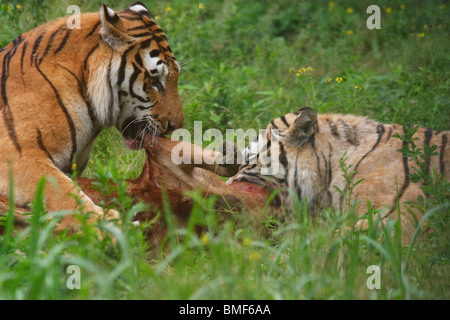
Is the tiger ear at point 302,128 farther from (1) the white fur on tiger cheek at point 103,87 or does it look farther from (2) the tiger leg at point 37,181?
(2) the tiger leg at point 37,181

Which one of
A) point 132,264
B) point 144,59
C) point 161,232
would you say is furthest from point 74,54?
point 132,264

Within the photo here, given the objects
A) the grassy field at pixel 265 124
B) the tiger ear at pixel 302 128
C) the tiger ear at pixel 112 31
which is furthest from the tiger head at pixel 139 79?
the tiger ear at pixel 302 128

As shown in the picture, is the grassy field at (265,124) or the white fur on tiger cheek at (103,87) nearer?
the grassy field at (265,124)

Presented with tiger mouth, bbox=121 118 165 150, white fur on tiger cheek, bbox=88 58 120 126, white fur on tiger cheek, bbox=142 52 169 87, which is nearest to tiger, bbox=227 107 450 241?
tiger mouth, bbox=121 118 165 150

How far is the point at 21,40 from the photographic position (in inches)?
186

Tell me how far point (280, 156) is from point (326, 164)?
1.13ft

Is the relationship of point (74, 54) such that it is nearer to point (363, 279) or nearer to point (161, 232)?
point (161, 232)

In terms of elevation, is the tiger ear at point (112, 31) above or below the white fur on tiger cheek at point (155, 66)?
above

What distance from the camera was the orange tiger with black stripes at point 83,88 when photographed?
425 cm

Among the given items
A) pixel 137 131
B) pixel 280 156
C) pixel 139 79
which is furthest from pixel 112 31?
pixel 280 156

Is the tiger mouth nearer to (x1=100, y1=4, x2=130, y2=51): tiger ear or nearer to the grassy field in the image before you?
the grassy field

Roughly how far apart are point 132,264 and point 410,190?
2.39 m

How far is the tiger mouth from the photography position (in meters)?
4.48
